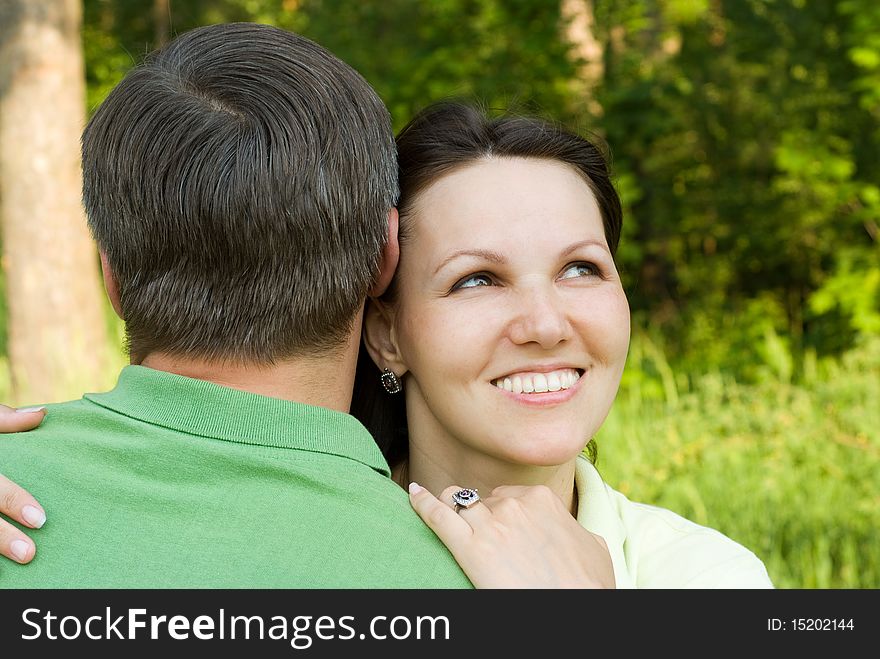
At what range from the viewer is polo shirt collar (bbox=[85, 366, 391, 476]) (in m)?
1.71

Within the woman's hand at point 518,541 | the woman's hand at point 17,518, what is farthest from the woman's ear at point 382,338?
the woman's hand at point 17,518

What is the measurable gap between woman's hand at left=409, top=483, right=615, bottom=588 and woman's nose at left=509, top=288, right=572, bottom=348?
0.29 m

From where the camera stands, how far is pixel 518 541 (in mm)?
1825

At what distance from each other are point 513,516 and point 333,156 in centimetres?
70

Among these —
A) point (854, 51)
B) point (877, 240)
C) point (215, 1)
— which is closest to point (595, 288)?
point (854, 51)

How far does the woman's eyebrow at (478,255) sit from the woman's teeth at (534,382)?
238 millimetres

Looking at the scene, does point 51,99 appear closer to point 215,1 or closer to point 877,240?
point 877,240

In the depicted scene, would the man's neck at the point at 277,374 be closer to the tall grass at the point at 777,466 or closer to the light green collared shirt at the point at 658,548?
the light green collared shirt at the point at 658,548

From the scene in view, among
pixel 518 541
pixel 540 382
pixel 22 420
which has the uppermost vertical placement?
pixel 22 420

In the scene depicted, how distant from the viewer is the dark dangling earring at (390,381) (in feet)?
8.07

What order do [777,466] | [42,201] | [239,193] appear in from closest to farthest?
1. [239,193]
2. [777,466]
3. [42,201]

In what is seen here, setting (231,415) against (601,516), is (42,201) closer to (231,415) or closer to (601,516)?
(601,516)

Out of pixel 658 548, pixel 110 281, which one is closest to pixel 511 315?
pixel 658 548

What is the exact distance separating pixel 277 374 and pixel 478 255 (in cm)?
56
